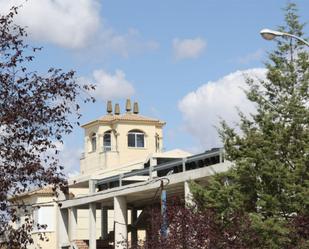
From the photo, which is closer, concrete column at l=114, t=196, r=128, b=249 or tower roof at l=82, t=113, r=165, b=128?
concrete column at l=114, t=196, r=128, b=249

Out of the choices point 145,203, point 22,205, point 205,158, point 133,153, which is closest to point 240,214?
point 22,205

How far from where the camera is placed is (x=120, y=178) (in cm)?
5422

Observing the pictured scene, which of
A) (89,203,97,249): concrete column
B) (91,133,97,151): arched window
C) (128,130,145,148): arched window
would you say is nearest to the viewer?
(89,203,97,249): concrete column

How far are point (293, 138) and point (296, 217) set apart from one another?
265 centimetres

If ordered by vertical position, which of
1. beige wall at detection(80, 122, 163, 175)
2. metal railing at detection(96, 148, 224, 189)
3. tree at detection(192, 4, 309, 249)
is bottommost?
tree at detection(192, 4, 309, 249)

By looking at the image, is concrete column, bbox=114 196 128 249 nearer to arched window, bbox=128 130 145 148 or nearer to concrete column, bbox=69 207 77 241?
concrete column, bbox=69 207 77 241

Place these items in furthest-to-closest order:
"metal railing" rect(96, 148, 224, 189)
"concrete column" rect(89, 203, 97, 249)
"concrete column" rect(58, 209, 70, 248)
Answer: "concrete column" rect(58, 209, 70, 248), "concrete column" rect(89, 203, 97, 249), "metal railing" rect(96, 148, 224, 189)

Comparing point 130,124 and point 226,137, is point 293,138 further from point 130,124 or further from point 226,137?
point 130,124

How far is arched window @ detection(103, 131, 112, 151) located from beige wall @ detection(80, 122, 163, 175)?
0.30m

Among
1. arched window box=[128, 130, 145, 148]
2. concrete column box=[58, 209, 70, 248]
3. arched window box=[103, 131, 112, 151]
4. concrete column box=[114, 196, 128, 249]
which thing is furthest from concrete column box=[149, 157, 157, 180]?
arched window box=[128, 130, 145, 148]

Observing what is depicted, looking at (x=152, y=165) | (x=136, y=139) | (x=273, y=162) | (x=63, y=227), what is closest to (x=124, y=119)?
(x=136, y=139)

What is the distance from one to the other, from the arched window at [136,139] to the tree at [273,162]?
2002 inches

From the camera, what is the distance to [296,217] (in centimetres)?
2577

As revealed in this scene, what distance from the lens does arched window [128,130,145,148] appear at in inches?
3150
